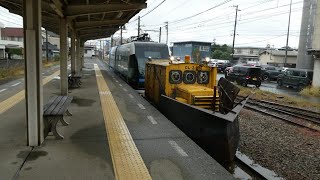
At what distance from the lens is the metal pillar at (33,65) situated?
248 inches

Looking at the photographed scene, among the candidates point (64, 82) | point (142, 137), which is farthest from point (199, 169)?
point (64, 82)

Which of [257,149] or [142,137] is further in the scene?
[257,149]

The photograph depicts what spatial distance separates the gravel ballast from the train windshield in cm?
768

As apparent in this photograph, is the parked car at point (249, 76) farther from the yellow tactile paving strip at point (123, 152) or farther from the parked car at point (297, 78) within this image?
the yellow tactile paving strip at point (123, 152)

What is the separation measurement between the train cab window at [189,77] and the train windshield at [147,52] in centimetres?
857

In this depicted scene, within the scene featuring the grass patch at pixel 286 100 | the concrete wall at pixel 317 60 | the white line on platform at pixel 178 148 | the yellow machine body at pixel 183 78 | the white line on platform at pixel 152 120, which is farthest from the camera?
Answer: the concrete wall at pixel 317 60

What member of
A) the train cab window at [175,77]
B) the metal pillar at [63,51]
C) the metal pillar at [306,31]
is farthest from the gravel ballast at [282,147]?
the metal pillar at [306,31]

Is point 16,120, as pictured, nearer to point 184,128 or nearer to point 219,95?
point 184,128

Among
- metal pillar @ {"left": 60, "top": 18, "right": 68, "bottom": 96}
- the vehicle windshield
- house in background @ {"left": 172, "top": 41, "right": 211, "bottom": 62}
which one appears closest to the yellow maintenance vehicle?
metal pillar @ {"left": 60, "top": 18, "right": 68, "bottom": 96}

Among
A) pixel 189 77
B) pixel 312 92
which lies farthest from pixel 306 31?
pixel 189 77

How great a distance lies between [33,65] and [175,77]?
5.51 m

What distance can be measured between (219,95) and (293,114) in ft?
23.2

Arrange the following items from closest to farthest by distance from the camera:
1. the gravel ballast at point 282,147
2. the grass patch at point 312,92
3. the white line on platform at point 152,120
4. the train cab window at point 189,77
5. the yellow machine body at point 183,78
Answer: the gravel ballast at point 282,147 → the white line on platform at point 152,120 → the yellow machine body at point 183,78 → the train cab window at point 189,77 → the grass patch at point 312,92

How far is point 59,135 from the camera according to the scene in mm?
7465
